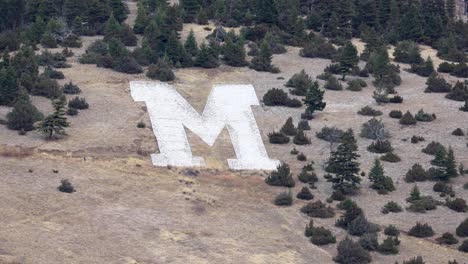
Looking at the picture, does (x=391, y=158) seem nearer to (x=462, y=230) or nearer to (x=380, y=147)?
(x=380, y=147)

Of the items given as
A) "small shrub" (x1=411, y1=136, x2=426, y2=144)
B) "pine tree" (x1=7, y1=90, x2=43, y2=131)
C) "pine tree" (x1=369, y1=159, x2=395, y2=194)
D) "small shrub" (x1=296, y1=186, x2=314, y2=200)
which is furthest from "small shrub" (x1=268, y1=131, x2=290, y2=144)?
"pine tree" (x1=7, y1=90, x2=43, y2=131)

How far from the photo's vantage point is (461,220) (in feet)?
295

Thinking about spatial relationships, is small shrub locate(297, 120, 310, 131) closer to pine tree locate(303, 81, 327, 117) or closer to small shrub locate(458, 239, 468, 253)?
pine tree locate(303, 81, 327, 117)

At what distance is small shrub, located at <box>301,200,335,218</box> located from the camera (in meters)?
90.2

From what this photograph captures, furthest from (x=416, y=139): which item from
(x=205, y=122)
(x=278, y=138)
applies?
(x=205, y=122)

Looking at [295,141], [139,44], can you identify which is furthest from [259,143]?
[139,44]

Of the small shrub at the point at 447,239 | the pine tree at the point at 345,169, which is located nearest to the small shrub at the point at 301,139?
the pine tree at the point at 345,169

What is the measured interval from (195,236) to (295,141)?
67.5ft

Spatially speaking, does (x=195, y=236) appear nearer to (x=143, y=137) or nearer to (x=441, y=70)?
(x=143, y=137)

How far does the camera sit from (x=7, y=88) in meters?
104

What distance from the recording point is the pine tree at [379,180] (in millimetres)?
94750

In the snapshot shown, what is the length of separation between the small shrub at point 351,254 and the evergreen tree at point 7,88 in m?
32.5

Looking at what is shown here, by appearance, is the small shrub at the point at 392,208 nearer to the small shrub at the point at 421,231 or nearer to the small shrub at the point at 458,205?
the small shrub at the point at 458,205

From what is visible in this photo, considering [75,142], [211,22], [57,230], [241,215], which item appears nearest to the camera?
[57,230]
